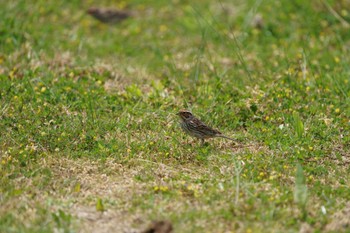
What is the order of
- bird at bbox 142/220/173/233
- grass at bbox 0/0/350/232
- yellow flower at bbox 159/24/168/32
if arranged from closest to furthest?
bird at bbox 142/220/173/233 → grass at bbox 0/0/350/232 → yellow flower at bbox 159/24/168/32

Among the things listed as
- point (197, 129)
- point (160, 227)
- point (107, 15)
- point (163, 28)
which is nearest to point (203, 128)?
point (197, 129)

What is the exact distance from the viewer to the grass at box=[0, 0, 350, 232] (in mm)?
6219

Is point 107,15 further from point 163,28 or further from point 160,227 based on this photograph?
point 160,227

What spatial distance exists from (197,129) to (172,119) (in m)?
0.79

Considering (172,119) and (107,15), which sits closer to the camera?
(172,119)

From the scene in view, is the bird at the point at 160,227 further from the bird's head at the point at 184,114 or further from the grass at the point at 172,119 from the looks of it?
the bird's head at the point at 184,114

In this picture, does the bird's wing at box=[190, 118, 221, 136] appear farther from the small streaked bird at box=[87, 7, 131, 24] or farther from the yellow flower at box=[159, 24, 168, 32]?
the small streaked bird at box=[87, 7, 131, 24]

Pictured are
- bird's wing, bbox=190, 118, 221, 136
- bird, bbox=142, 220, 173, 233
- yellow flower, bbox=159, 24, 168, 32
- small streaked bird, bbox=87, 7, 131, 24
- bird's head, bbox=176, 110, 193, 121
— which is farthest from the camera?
small streaked bird, bbox=87, 7, 131, 24

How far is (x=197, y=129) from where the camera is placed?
25.0 feet

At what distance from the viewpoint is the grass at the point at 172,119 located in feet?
20.4

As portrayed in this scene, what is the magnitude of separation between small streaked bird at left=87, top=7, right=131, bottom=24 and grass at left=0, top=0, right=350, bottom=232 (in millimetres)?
244

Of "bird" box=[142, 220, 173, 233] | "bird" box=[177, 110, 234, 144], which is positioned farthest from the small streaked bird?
"bird" box=[142, 220, 173, 233]

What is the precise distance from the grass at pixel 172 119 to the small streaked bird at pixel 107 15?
244 mm

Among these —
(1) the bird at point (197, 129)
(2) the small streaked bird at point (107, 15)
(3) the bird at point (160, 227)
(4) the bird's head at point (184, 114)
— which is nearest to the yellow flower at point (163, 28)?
(2) the small streaked bird at point (107, 15)
